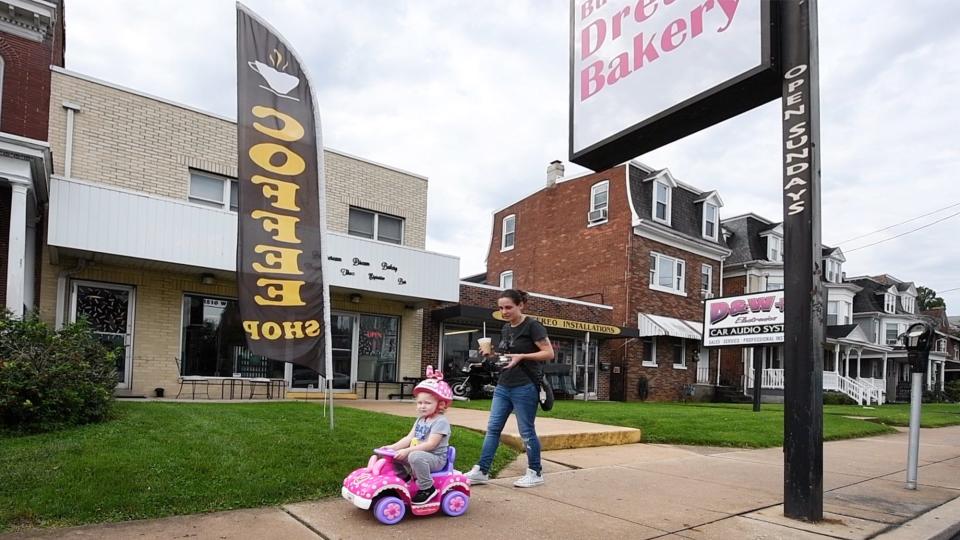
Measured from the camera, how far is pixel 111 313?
1338cm

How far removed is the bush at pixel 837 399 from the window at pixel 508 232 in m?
15.0

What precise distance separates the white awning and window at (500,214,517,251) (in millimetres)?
8036

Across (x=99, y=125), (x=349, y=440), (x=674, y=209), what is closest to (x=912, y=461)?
(x=349, y=440)

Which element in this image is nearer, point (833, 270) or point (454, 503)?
point (454, 503)

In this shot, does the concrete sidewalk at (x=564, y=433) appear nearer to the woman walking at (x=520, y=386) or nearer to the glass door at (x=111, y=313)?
the woman walking at (x=520, y=386)

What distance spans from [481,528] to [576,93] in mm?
4559

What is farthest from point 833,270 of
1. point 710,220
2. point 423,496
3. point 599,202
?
point 423,496

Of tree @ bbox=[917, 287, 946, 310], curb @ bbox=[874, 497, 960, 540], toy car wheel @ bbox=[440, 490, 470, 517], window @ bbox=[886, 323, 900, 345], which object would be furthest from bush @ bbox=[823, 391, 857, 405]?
tree @ bbox=[917, 287, 946, 310]

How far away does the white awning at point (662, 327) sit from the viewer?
2425 centimetres

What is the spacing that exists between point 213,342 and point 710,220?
22.2 m

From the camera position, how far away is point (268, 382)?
1497 centimetres

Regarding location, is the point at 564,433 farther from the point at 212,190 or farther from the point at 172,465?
the point at 212,190

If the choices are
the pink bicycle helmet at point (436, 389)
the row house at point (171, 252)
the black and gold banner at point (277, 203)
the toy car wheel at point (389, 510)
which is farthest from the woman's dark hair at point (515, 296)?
the row house at point (171, 252)

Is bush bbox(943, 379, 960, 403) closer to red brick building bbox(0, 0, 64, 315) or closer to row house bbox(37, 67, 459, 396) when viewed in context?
row house bbox(37, 67, 459, 396)
